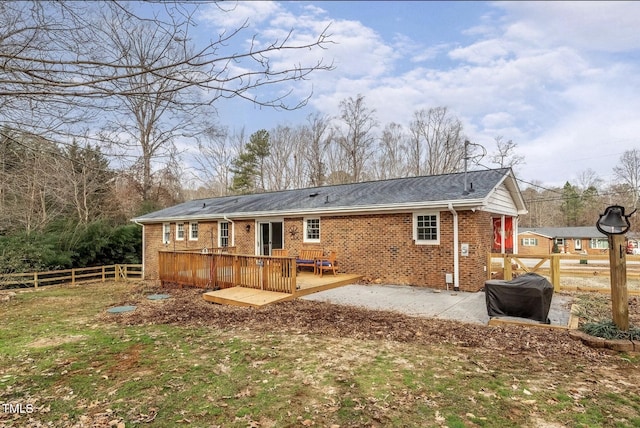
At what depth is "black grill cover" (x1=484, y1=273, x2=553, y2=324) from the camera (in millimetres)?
5902

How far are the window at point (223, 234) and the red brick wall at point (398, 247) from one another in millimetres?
3509

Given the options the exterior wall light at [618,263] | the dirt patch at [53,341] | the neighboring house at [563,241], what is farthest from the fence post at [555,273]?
the neighboring house at [563,241]

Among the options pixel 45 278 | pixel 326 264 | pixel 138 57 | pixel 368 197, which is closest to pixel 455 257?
pixel 368 197

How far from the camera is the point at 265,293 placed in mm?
8648

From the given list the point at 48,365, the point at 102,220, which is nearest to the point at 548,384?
the point at 48,365

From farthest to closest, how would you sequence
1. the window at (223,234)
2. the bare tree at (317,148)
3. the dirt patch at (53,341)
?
the bare tree at (317,148) → the window at (223,234) → the dirt patch at (53,341)

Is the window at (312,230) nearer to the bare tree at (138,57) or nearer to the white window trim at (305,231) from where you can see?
the white window trim at (305,231)

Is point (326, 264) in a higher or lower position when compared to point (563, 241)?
higher

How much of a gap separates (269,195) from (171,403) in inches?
563

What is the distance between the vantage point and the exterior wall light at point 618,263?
4.90 meters

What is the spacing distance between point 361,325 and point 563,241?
131 ft

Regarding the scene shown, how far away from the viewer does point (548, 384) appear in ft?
12.1

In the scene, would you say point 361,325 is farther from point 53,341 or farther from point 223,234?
point 223,234

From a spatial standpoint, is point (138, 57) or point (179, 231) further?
point (179, 231)
